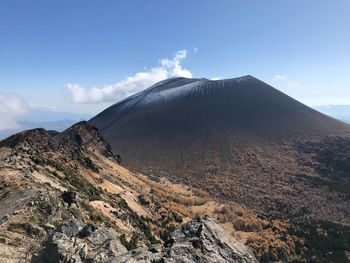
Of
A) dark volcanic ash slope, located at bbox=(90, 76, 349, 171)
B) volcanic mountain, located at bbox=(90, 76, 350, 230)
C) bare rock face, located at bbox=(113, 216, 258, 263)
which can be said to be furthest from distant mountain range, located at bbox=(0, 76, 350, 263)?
dark volcanic ash slope, located at bbox=(90, 76, 349, 171)

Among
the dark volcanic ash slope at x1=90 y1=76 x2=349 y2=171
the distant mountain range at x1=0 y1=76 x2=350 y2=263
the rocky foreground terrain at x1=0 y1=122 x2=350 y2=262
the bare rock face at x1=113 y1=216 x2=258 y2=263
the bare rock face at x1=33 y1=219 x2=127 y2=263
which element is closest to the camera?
the bare rock face at x1=113 y1=216 x2=258 y2=263

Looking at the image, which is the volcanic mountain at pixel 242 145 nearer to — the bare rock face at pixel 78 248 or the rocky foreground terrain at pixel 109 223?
the rocky foreground terrain at pixel 109 223

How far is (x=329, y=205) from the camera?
72.5 meters

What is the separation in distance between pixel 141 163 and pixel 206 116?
45.9m

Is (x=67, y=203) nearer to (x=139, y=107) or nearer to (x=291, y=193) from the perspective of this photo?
(x=291, y=193)

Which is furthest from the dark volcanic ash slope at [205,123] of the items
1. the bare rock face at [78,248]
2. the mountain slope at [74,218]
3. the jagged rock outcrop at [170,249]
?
the jagged rock outcrop at [170,249]

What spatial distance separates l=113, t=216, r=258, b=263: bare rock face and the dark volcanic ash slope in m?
82.7

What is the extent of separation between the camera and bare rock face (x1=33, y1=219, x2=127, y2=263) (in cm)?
1386

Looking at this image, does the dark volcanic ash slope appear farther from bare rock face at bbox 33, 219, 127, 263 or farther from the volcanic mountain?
bare rock face at bbox 33, 219, 127, 263

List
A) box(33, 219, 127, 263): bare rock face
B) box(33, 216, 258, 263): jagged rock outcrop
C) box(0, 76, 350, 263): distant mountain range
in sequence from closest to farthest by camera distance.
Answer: box(33, 216, 258, 263): jagged rock outcrop < box(33, 219, 127, 263): bare rock face < box(0, 76, 350, 263): distant mountain range

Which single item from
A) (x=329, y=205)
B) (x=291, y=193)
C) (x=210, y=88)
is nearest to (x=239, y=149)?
(x=291, y=193)

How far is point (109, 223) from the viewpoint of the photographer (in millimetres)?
28188

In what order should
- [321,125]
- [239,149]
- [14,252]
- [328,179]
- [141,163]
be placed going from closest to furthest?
[14,252] < [328,179] < [141,163] < [239,149] < [321,125]

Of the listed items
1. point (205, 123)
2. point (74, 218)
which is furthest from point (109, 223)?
point (205, 123)
